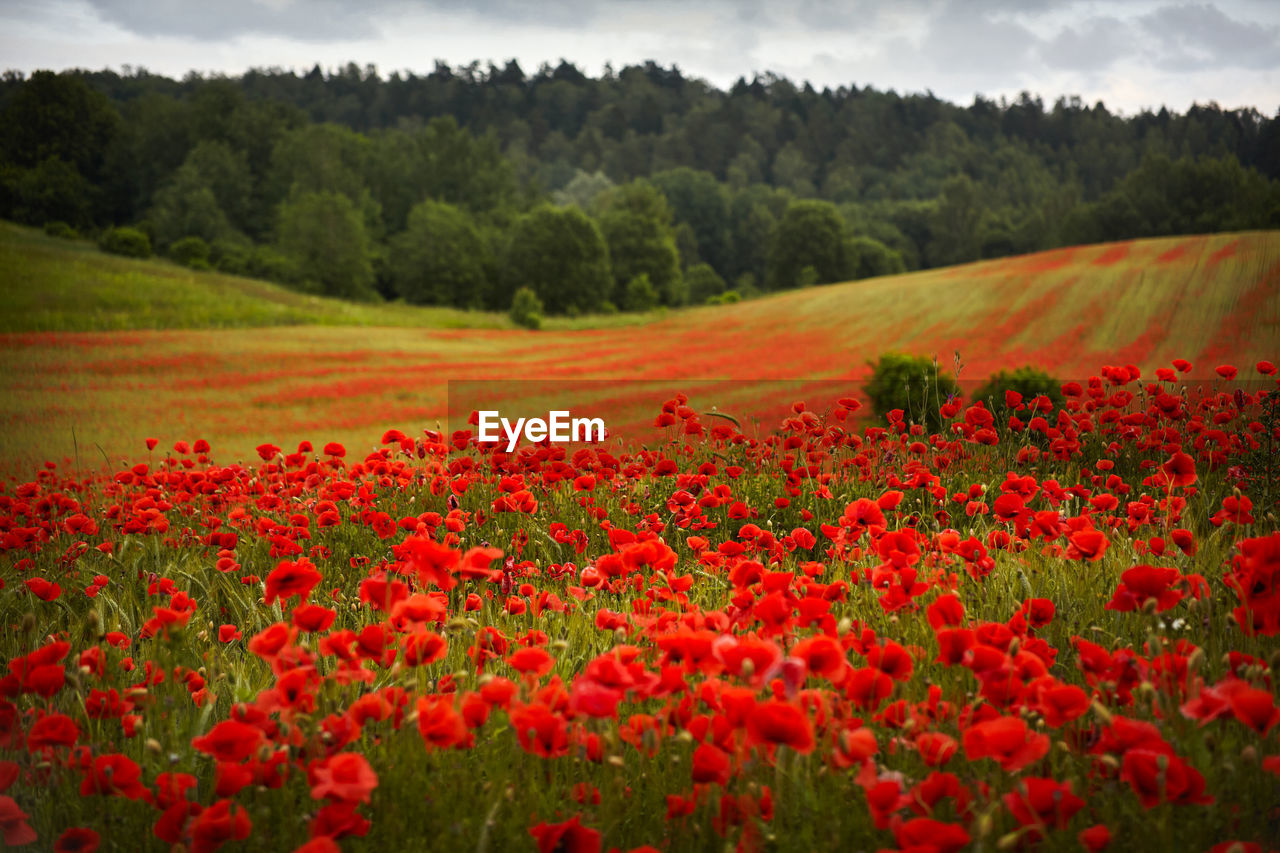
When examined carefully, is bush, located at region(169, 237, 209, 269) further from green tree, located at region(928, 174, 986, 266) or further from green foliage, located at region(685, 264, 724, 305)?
green tree, located at region(928, 174, 986, 266)

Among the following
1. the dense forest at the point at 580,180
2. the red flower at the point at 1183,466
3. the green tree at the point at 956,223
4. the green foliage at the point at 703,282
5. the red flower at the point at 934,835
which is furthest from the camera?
the green foliage at the point at 703,282

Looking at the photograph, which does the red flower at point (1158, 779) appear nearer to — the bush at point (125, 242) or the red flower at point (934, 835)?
the red flower at point (934, 835)

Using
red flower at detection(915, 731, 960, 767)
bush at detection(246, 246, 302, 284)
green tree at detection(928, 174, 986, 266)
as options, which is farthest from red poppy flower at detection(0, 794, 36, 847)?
green tree at detection(928, 174, 986, 266)

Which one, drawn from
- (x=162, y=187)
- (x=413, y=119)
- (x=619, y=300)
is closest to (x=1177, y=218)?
(x=619, y=300)

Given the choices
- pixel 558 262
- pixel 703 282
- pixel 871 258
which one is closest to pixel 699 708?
pixel 558 262

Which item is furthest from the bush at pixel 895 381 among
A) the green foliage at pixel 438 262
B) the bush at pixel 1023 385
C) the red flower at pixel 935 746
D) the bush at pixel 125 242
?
the green foliage at pixel 438 262
